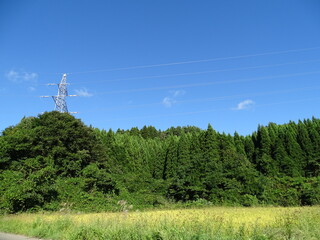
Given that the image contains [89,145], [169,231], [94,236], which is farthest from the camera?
[89,145]

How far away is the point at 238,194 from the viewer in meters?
29.2

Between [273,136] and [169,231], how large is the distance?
1835 inches

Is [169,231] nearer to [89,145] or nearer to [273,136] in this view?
[89,145]

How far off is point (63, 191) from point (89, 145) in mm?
7684

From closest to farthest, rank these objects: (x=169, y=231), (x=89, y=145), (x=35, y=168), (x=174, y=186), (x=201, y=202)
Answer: (x=169, y=231) → (x=35, y=168) → (x=201, y=202) → (x=89, y=145) → (x=174, y=186)

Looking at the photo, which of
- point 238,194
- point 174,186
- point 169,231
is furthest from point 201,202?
point 169,231

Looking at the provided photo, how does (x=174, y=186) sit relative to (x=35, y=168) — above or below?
below

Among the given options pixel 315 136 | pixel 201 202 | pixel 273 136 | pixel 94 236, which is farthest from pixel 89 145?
pixel 315 136

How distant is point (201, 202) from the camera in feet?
92.0

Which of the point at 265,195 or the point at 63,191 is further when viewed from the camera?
the point at 265,195

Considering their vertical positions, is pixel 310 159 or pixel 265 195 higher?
pixel 310 159

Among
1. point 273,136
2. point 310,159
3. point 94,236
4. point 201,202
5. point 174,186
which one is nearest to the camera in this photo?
point 94,236

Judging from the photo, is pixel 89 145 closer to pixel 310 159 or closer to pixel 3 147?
pixel 3 147

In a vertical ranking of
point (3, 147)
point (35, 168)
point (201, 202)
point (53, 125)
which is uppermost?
point (53, 125)
